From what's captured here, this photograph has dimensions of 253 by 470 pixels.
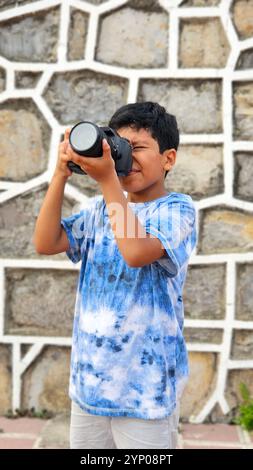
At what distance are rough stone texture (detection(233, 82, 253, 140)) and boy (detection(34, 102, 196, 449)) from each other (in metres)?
1.14

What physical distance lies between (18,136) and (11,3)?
56cm

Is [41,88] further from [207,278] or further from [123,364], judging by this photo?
[123,364]

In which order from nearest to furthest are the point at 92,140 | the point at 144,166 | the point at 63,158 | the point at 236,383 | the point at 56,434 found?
the point at 92,140
the point at 63,158
the point at 144,166
the point at 56,434
the point at 236,383

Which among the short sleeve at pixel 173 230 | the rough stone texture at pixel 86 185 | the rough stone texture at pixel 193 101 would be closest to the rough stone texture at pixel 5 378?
the rough stone texture at pixel 86 185

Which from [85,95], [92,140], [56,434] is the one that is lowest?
[56,434]

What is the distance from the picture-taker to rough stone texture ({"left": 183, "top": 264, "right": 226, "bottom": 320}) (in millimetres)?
2461

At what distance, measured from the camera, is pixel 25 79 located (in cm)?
252

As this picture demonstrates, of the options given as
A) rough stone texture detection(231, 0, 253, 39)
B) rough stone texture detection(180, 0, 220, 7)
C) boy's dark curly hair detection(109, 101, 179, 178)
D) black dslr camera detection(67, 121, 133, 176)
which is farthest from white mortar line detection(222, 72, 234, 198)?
black dslr camera detection(67, 121, 133, 176)

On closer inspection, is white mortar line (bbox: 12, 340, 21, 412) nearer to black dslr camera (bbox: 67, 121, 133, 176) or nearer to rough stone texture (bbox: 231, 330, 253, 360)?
rough stone texture (bbox: 231, 330, 253, 360)

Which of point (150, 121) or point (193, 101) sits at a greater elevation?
point (193, 101)

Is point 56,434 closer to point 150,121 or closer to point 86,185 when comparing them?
point 86,185

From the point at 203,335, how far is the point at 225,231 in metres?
0.44

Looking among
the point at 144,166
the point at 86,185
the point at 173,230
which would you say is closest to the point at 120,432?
the point at 173,230

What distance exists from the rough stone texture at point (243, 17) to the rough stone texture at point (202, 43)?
7cm
